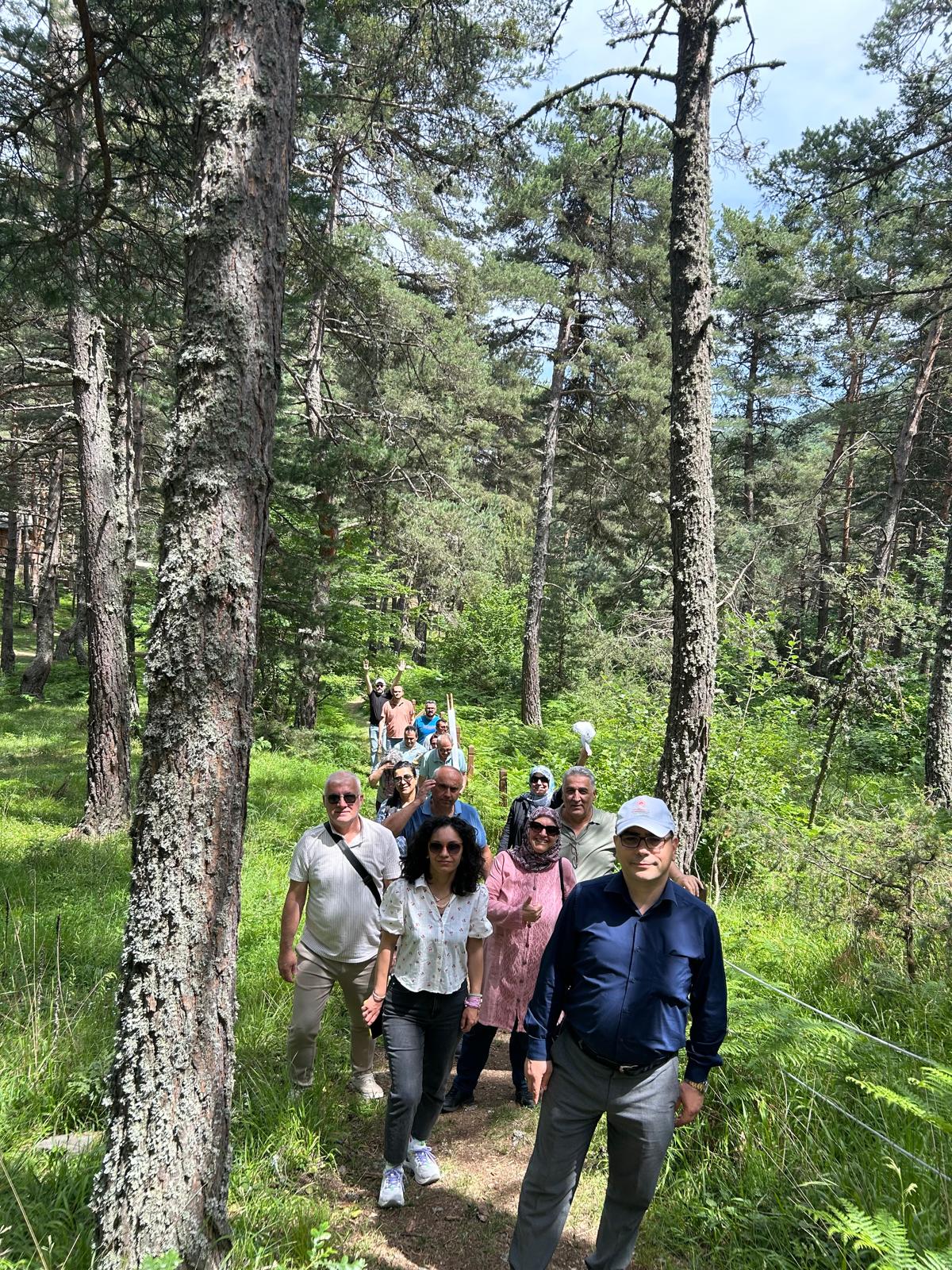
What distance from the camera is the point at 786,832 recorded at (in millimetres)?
6781

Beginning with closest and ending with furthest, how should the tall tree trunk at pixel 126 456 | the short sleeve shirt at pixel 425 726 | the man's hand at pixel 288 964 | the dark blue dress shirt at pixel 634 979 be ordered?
1. the dark blue dress shirt at pixel 634 979
2. the man's hand at pixel 288 964
3. the short sleeve shirt at pixel 425 726
4. the tall tree trunk at pixel 126 456

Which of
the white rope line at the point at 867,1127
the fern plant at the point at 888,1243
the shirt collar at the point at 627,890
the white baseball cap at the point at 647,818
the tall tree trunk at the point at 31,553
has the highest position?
the tall tree trunk at the point at 31,553

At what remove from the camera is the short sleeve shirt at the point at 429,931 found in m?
3.47

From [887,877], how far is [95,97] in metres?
6.97

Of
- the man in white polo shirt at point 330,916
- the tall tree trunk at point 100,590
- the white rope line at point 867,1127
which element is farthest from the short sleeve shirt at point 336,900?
the tall tree trunk at point 100,590

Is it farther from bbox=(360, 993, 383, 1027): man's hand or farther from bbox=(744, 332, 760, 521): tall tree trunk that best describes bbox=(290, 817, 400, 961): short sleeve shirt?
bbox=(744, 332, 760, 521): tall tree trunk

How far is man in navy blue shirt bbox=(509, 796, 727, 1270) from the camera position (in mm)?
2660

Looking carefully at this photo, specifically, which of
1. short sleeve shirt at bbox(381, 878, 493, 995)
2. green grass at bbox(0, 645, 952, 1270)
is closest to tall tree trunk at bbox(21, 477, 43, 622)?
green grass at bbox(0, 645, 952, 1270)

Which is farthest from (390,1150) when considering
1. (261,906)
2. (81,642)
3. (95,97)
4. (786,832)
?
(81,642)

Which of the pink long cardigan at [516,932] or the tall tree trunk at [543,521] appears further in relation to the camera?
the tall tree trunk at [543,521]

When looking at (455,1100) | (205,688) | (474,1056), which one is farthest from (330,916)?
(205,688)

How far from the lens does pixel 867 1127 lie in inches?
122

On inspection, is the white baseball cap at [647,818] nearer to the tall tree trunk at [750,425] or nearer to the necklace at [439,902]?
the necklace at [439,902]

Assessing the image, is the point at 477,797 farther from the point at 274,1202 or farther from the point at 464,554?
the point at 274,1202
